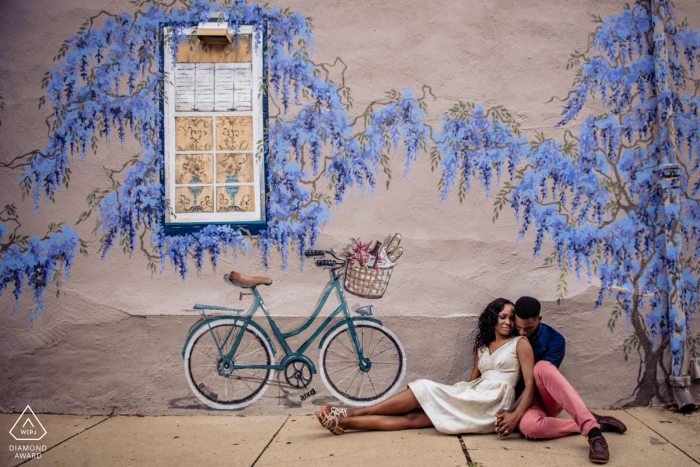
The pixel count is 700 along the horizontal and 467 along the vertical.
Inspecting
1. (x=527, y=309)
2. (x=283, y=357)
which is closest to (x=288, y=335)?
(x=283, y=357)

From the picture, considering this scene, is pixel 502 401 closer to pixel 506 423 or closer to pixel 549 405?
pixel 506 423

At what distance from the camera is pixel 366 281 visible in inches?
160

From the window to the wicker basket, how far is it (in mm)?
1010

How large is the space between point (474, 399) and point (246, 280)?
2160 millimetres

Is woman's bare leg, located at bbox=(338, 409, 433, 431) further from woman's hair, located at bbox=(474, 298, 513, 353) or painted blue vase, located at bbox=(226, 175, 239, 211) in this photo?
painted blue vase, located at bbox=(226, 175, 239, 211)

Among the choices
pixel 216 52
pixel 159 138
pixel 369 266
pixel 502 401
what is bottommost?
pixel 502 401

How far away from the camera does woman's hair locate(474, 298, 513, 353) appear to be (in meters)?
3.81

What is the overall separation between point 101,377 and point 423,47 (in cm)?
425

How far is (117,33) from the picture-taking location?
424 cm

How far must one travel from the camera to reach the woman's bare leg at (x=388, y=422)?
11.4ft

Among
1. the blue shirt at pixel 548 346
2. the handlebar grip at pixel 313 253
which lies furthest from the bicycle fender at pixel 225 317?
the blue shirt at pixel 548 346

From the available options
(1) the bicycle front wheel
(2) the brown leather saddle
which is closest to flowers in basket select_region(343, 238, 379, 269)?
(1) the bicycle front wheel

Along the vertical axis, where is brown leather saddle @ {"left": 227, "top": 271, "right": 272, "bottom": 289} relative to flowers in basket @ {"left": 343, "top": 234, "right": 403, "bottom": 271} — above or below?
below

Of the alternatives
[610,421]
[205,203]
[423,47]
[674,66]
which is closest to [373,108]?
[423,47]
